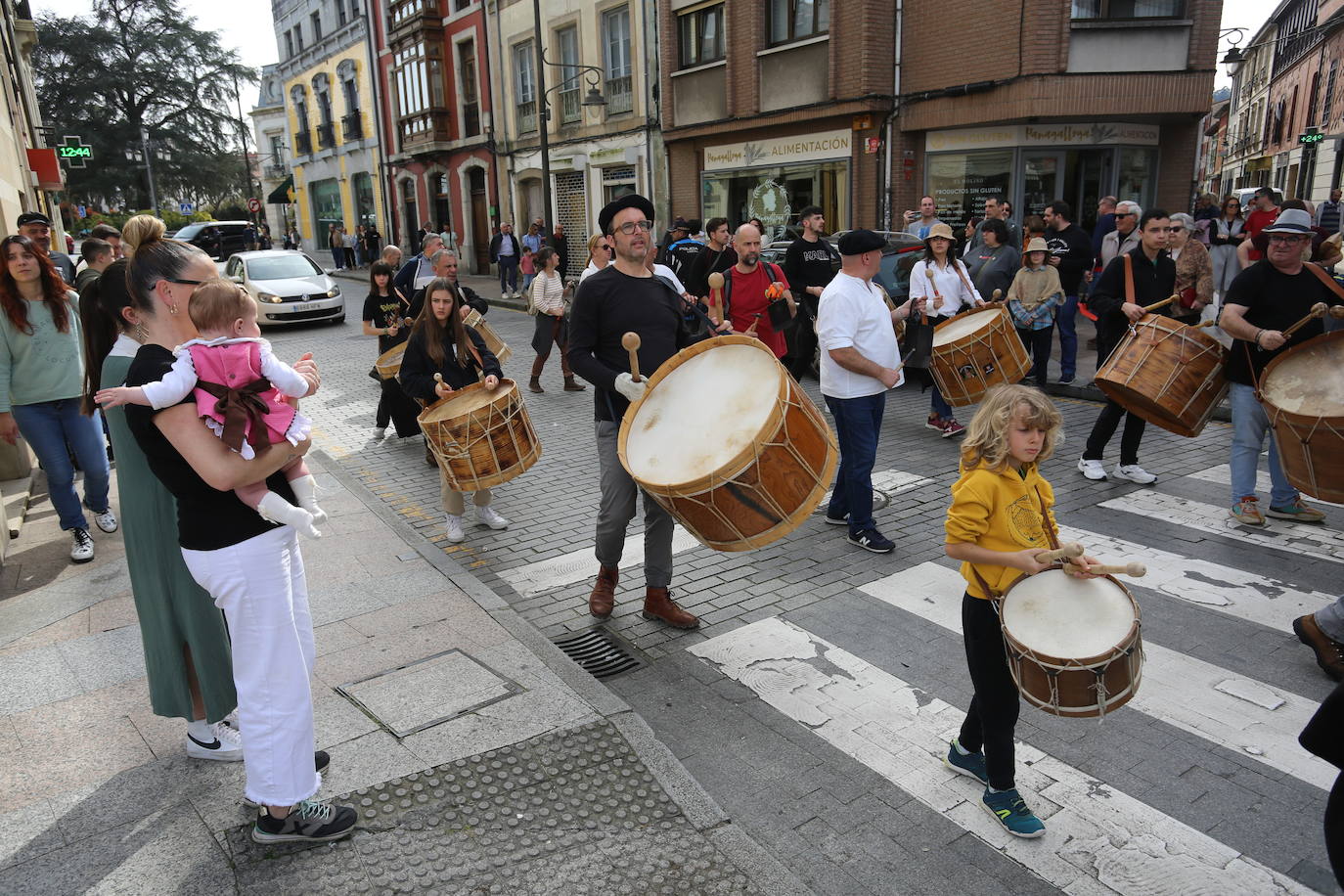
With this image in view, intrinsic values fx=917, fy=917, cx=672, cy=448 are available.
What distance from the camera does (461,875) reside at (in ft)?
9.80

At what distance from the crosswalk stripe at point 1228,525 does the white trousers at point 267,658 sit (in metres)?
5.69

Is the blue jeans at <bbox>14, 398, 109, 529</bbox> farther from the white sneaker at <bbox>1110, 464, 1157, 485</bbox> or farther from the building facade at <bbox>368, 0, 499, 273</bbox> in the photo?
the building facade at <bbox>368, 0, 499, 273</bbox>

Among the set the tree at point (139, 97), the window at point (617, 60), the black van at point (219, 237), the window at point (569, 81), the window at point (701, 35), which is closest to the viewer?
the window at point (701, 35)

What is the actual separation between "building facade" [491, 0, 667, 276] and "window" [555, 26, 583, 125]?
1.1 inches

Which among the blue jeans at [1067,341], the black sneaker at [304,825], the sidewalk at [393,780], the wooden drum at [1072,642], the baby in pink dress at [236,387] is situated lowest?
the sidewalk at [393,780]

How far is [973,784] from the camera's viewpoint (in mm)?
3566

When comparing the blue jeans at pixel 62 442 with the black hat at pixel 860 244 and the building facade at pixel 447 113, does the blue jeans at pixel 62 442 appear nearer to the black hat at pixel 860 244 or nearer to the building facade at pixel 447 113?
the black hat at pixel 860 244

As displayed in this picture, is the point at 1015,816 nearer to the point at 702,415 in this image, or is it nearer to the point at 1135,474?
the point at 702,415

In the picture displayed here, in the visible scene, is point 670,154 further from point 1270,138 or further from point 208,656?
point 1270,138

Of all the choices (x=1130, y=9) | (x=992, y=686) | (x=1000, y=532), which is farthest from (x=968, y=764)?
(x=1130, y=9)

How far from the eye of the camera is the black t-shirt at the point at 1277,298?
5.68m

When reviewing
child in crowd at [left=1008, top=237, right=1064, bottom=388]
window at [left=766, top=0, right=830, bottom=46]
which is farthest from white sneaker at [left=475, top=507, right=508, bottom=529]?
window at [left=766, top=0, right=830, bottom=46]

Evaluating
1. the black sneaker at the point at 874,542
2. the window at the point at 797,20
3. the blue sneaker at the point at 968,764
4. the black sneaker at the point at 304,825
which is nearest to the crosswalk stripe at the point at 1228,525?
the black sneaker at the point at 874,542

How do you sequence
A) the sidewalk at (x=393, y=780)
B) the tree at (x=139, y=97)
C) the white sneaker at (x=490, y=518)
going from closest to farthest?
the sidewalk at (x=393, y=780) → the white sneaker at (x=490, y=518) → the tree at (x=139, y=97)
